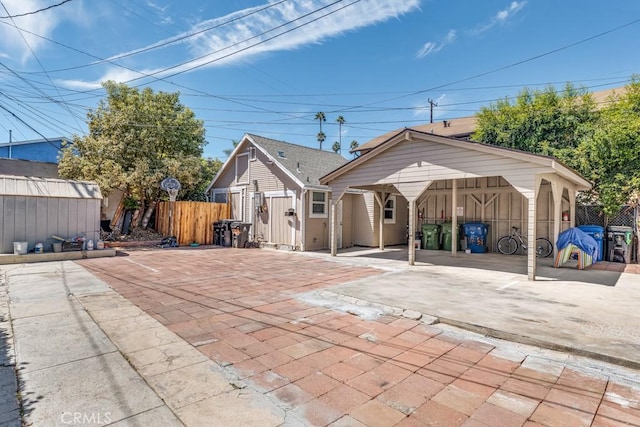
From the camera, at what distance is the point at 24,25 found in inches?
357

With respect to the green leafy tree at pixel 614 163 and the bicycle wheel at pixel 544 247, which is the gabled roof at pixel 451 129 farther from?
the bicycle wheel at pixel 544 247

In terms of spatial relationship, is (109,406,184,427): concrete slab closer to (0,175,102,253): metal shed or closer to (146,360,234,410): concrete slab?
(146,360,234,410): concrete slab

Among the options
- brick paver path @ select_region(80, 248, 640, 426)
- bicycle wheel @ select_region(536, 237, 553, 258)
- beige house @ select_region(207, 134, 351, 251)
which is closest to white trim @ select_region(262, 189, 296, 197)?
beige house @ select_region(207, 134, 351, 251)

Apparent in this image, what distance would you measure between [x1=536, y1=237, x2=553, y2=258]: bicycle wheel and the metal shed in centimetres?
1456

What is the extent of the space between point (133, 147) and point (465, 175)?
43.0 feet

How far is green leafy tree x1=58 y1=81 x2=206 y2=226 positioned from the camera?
43.5ft

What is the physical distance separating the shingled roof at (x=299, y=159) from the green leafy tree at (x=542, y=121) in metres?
7.88

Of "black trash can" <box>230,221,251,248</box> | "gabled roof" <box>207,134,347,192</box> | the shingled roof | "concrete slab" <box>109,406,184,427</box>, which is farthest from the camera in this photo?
"black trash can" <box>230,221,251,248</box>

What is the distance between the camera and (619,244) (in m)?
9.55

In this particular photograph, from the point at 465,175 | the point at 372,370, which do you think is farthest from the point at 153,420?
the point at 465,175

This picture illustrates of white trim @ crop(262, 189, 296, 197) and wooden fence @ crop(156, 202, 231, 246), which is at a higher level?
white trim @ crop(262, 189, 296, 197)

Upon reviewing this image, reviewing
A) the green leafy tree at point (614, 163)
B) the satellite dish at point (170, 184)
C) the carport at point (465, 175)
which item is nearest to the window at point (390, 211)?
the carport at point (465, 175)

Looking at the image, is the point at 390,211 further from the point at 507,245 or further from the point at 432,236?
the point at 507,245

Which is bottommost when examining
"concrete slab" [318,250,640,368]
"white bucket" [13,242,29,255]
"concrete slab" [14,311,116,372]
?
"concrete slab" [14,311,116,372]
